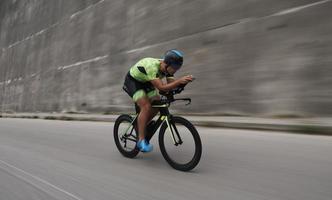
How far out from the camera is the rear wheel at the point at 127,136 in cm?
620

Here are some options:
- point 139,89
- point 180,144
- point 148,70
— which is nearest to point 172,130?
point 180,144

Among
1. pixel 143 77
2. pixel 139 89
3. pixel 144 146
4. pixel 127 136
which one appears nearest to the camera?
pixel 144 146

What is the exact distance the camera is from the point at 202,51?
1156cm

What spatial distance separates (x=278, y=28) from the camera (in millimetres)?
9359

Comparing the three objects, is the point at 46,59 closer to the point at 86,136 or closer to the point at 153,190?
the point at 86,136

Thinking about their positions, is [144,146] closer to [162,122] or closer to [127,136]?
[162,122]

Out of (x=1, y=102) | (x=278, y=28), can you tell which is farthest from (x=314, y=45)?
(x=1, y=102)

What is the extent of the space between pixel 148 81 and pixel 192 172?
1.53 metres

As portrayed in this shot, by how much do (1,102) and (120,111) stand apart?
16.8m

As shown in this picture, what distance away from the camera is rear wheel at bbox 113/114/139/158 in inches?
244

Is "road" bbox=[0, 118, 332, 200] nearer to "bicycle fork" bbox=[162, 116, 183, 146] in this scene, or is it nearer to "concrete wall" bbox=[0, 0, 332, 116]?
"bicycle fork" bbox=[162, 116, 183, 146]

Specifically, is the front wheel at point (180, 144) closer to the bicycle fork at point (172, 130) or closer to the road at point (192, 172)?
the bicycle fork at point (172, 130)

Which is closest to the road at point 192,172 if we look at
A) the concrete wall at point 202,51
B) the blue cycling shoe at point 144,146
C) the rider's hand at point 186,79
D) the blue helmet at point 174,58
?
the blue cycling shoe at point 144,146

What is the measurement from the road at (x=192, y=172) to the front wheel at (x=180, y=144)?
0.14 meters
